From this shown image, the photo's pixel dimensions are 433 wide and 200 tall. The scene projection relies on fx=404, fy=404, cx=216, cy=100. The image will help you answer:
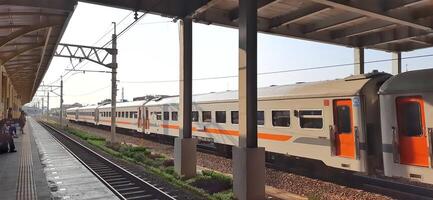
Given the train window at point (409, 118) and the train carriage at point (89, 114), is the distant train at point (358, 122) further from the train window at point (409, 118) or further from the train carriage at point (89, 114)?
the train carriage at point (89, 114)

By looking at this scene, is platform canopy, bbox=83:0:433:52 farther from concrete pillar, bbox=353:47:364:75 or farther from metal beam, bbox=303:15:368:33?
concrete pillar, bbox=353:47:364:75

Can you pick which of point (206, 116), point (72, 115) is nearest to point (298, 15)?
point (206, 116)

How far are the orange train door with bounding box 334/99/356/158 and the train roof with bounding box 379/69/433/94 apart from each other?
114cm

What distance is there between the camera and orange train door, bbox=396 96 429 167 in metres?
9.84

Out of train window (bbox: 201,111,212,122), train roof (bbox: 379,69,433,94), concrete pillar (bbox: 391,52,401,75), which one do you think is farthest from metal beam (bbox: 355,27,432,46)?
train window (bbox: 201,111,212,122)

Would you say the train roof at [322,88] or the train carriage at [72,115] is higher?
the train roof at [322,88]

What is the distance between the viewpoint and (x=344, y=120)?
1186 cm

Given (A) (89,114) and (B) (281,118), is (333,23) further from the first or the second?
(A) (89,114)

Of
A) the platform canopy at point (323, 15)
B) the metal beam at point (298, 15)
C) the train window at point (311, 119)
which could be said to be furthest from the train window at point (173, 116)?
the train window at point (311, 119)

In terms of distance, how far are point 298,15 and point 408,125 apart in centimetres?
596

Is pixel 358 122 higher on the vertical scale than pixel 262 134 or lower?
higher

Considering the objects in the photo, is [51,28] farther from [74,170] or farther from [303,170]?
[303,170]

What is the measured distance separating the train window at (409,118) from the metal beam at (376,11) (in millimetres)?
3571

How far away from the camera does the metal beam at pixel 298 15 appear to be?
13.9 metres
